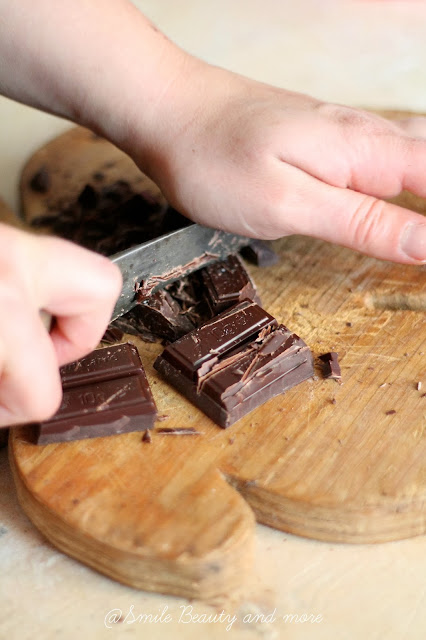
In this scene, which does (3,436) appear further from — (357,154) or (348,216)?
(357,154)

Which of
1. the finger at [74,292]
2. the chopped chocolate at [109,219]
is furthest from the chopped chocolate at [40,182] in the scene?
the finger at [74,292]

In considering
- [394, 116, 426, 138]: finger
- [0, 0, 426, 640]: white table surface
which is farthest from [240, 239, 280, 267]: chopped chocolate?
[0, 0, 426, 640]: white table surface

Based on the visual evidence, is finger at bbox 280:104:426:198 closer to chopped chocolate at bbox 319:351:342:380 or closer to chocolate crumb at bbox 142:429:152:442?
chopped chocolate at bbox 319:351:342:380

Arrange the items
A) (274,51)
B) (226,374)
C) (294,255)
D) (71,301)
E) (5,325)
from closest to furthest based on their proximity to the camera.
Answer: (5,325) → (71,301) → (226,374) → (294,255) → (274,51)

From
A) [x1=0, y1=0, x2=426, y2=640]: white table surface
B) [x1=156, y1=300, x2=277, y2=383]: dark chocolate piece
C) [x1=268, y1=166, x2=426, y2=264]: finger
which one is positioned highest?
[x1=268, y1=166, x2=426, y2=264]: finger

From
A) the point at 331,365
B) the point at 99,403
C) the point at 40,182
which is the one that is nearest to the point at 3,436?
the point at 99,403

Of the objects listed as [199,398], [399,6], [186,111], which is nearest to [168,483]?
[199,398]

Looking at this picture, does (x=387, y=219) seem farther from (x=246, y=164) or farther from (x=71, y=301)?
(x=71, y=301)
